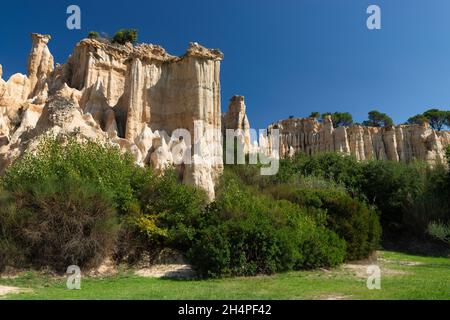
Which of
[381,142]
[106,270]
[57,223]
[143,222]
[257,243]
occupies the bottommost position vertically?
[106,270]

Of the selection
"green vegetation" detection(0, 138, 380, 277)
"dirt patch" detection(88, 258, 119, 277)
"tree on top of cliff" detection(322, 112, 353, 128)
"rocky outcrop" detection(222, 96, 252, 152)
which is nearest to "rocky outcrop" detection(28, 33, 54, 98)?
"rocky outcrop" detection(222, 96, 252, 152)

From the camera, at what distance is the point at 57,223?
1869cm

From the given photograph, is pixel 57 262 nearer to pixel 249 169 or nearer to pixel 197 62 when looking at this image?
pixel 249 169

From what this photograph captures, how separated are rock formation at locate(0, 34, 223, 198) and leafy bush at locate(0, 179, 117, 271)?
10688 mm

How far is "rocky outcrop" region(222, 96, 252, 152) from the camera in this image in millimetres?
56419

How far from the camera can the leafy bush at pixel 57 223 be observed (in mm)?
18219

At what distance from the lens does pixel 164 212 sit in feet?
71.7

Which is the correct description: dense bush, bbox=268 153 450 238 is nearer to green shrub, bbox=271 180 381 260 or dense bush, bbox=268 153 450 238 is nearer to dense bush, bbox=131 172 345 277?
green shrub, bbox=271 180 381 260

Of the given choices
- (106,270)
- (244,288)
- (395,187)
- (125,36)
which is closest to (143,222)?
(106,270)

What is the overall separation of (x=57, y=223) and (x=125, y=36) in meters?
43.1

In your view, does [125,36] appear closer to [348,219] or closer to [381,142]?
[348,219]

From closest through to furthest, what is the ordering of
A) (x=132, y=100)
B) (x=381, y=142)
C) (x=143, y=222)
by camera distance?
(x=143, y=222) < (x=132, y=100) < (x=381, y=142)

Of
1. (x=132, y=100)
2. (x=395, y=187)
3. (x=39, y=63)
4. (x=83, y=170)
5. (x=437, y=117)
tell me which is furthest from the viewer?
(x=437, y=117)

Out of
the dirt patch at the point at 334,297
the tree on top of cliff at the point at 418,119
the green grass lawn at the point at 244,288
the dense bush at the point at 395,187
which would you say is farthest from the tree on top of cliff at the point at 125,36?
the tree on top of cliff at the point at 418,119
